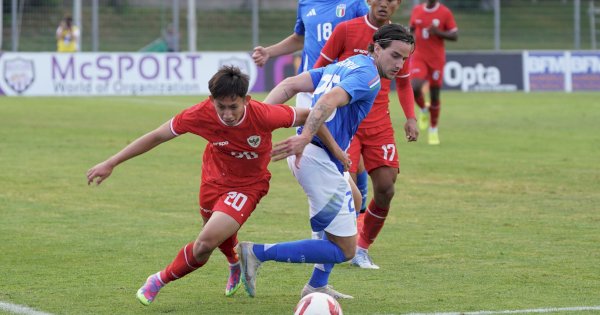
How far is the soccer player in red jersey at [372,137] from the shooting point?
28.6 ft

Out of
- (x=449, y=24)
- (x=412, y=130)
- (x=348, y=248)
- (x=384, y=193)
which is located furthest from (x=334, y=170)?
(x=449, y=24)

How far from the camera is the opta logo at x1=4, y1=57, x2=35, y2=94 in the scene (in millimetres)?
27516

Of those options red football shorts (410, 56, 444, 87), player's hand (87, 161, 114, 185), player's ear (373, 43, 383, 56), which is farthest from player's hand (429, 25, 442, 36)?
player's hand (87, 161, 114, 185)

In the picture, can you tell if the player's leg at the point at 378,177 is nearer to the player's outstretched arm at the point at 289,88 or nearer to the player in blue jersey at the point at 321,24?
the player in blue jersey at the point at 321,24

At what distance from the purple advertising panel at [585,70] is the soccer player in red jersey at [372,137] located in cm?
2297

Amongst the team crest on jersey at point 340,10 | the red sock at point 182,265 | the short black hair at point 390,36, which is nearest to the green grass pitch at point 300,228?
the red sock at point 182,265

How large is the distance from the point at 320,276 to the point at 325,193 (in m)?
0.60

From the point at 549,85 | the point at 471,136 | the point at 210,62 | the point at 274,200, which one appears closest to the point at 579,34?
the point at 549,85

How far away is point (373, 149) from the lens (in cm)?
875

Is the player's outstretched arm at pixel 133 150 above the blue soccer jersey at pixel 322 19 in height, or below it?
below

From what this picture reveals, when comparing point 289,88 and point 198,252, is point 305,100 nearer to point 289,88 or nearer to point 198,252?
point 289,88

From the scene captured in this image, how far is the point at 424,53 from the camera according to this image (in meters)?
18.4

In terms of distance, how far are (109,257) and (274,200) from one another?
3.63 meters

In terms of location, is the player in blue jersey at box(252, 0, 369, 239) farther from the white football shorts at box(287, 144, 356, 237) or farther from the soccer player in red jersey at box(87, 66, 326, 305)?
the soccer player in red jersey at box(87, 66, 326, 305)
